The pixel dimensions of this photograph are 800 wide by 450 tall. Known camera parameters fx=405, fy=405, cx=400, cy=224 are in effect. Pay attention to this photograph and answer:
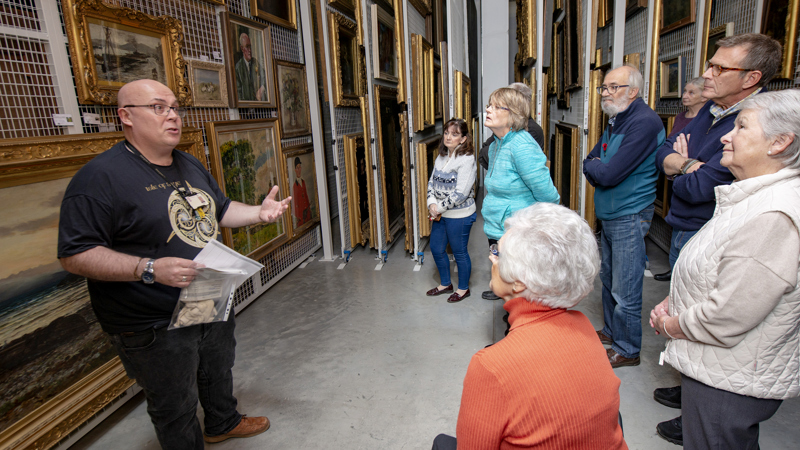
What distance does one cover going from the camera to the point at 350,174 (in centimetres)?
507

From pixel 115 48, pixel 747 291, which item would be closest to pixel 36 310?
pixel 115 48

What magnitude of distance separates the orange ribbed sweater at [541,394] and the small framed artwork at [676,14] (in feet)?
15.3

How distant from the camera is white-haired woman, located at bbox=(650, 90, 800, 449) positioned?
4.15ft

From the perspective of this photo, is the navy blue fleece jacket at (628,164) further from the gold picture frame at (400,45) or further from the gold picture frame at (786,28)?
the gold picture frame at (400,45)

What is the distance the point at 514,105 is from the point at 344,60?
309cm

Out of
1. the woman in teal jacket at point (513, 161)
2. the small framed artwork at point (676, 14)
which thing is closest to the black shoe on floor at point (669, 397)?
the woman in teal jacket at point (513, 161)

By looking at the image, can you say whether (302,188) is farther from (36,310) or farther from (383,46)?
(36,310)

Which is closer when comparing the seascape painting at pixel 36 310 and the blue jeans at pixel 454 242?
the seascape painting at pixel 36 310

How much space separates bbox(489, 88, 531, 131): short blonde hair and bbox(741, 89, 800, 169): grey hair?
A: 4.98ft

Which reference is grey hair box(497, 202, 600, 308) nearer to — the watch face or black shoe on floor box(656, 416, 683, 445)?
the watch face

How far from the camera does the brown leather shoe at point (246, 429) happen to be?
2330mm

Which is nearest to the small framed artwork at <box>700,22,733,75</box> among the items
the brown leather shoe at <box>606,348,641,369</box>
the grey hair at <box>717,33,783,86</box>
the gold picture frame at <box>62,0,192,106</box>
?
the grey hair at <box>717,33,783,86</box>

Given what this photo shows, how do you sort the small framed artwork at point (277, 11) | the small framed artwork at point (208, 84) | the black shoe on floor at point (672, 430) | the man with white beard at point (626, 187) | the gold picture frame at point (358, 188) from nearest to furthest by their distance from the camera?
the black shoe on floor at point (672, 430)
the man with white beard at point (626, 187)
the small framed artwork at point (208, 84)
the small framed artwork at point (277, 11)
the gold picture frame at point (358, 188)

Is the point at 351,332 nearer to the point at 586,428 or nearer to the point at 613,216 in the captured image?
the point at 613,216
